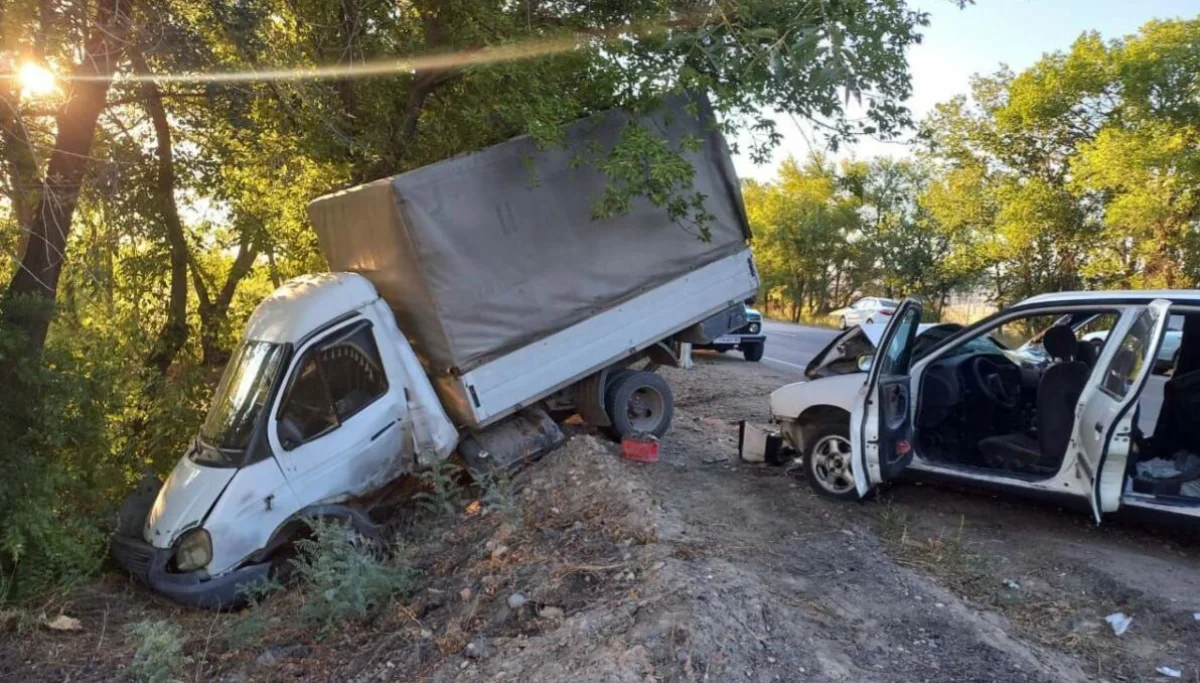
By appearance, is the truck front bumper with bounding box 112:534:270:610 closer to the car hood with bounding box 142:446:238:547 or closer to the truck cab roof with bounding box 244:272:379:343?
the car hood with bounding box 142:446:238:547

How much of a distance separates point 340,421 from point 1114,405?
534 cm

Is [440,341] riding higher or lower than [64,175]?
lower

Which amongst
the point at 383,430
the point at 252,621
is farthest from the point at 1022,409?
the point at 252,621

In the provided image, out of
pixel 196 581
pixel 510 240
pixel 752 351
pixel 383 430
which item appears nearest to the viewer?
pixel 196 581

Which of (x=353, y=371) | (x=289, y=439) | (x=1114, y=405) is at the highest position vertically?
(x=353, y=371)

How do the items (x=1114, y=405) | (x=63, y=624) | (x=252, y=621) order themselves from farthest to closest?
(x=63, y=624), (x=252, y=621), (x=1114, y=405)

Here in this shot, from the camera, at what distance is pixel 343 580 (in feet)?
16.7

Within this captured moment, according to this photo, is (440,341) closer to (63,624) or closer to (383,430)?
(383,430)

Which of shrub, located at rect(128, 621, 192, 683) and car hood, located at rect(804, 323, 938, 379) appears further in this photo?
car hood, located at rect(804, 323, 938, 379)

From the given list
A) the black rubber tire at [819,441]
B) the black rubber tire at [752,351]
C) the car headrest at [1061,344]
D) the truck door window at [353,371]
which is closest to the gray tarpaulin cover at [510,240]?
the truck door window at [353,371]

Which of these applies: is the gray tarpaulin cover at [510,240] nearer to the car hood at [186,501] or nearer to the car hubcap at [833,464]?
the car hood at [186,501]

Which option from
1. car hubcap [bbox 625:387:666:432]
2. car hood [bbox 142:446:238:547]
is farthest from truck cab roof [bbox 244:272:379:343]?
car hubcap [bbox 625:387:666:432]

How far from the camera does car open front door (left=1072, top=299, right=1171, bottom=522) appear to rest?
493 cm

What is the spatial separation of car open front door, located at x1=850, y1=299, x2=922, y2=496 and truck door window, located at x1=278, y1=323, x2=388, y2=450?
3713 mm
